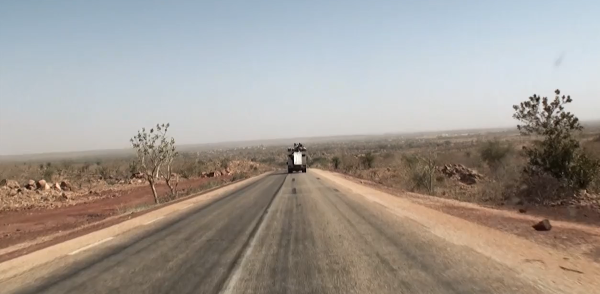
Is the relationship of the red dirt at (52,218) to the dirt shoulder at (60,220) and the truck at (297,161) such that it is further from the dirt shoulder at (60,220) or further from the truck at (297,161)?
the truck at (297,161)

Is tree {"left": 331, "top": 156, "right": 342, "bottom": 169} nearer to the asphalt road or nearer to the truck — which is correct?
the truck

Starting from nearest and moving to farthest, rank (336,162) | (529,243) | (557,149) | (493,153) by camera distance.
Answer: (529,243)
(557,149)
(493,153)
(336,162)

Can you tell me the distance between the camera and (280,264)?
28.7 feet

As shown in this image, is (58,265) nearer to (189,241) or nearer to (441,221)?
(189,241)

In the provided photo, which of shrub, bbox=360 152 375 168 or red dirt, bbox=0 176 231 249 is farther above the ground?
red dirt, bbox=0 176 231 249

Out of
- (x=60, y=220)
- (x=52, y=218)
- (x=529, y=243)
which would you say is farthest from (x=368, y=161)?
(x=529, y=243)

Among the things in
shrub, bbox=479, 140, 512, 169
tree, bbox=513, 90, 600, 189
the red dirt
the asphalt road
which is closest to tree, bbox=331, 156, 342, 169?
shrub, bbox=479, 140, 512, 169

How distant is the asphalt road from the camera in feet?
23.2

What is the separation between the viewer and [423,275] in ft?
24.3

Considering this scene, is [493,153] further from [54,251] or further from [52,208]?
[54,251]

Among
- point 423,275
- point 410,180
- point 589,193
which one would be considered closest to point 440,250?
point 423,275

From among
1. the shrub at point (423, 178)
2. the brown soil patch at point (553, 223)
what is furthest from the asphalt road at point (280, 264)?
the shrub at point (423, 178)

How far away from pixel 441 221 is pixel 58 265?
Result: 9769mm

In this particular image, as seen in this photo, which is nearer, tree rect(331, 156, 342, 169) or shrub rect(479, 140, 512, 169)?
shrub rect(479, 140, 512, 169)
